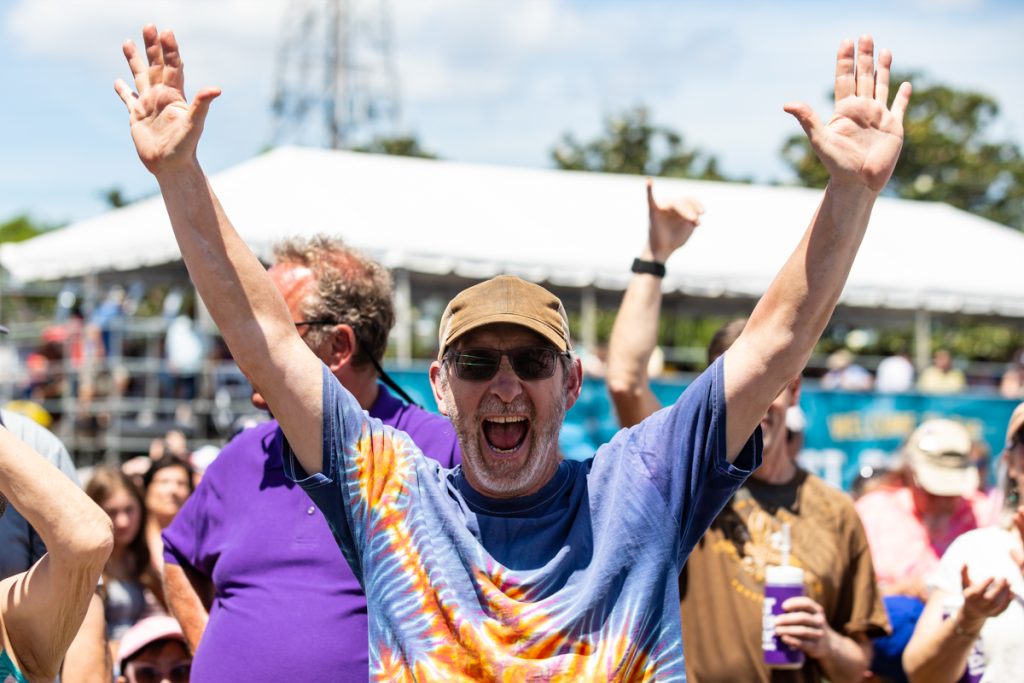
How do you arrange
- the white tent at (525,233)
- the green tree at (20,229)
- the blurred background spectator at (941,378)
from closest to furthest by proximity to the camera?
the white tent at (525,233), the blurred background spectator at (941,378), the green tree at (20,229)

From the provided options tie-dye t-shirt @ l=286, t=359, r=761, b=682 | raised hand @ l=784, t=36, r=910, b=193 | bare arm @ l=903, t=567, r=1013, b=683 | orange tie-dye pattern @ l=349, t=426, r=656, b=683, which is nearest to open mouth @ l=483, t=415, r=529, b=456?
Answer: tie-dye t-shirt @ l=286, t=359, r=761, b=682

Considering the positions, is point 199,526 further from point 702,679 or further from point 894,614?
point 894,614

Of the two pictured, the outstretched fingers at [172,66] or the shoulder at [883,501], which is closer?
the outstretched fingers at [172,66]

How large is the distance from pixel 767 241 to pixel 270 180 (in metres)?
6.18

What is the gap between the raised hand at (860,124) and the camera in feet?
7.70

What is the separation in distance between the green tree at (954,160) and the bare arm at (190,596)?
1582 inches

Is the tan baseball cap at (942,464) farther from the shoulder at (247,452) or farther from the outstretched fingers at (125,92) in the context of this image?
the outstretched fingers at (125,92)

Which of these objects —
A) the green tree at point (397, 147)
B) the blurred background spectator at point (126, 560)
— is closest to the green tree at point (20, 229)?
the green tree at point (397, 147)

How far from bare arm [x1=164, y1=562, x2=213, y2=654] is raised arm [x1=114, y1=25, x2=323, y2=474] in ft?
4.34

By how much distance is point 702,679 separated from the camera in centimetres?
355

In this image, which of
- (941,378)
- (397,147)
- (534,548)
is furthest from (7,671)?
(397,147)

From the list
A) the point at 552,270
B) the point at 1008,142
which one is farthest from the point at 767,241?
the point at 1008,142

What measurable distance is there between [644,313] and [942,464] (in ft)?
8.19

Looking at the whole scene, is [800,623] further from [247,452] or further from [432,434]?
[247,452]
